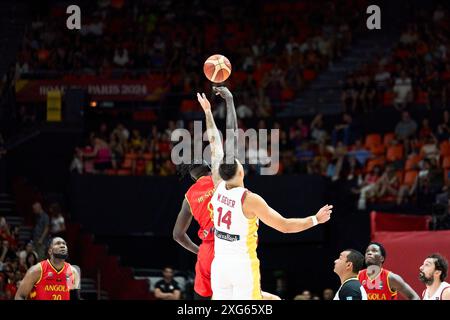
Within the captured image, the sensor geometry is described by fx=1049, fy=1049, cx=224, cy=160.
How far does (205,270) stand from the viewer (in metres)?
9.69

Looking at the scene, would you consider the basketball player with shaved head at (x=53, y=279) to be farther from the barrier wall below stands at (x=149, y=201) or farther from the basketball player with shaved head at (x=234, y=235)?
the barrier wall below stands at (x=149, y=201)

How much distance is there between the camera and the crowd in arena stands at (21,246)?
1719 centimetres

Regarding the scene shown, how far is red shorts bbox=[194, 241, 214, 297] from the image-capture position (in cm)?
966

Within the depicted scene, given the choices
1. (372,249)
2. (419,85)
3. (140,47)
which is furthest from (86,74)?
(372,249)

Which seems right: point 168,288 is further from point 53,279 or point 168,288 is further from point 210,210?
point 210,210

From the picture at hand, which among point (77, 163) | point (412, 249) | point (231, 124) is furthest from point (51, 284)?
point (77, 163)

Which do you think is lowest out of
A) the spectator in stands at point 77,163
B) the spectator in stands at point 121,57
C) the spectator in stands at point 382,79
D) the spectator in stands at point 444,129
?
the spectator in stands at point 77,163

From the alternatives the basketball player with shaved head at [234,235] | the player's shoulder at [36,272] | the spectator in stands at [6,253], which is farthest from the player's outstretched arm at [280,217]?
the spectator in stands at [6,253]

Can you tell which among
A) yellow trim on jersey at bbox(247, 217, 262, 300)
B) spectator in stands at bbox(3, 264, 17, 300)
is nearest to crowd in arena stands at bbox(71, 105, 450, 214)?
spectator in stands at bbox(3, 264, 17, 300)

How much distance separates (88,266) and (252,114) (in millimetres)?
5154

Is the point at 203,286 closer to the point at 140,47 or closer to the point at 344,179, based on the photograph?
the point at 344,179

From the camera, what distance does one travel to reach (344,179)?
20.0 metres

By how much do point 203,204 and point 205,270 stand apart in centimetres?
61

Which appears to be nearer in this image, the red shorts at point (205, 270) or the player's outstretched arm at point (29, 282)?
the red shorts at point (205, 270)
